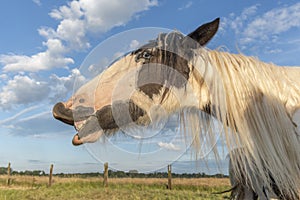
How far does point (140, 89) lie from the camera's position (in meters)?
2.11

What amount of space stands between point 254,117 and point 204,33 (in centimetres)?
66

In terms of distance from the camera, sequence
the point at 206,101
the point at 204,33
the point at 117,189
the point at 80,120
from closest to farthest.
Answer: the point at 80,120, the point at 204,33, the point at 206,101, the point at 117,189

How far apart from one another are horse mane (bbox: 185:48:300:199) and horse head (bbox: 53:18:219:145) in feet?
0.39

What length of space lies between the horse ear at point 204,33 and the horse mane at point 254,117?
99 mm

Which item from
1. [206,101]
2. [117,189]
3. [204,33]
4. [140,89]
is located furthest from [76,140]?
[117,189]

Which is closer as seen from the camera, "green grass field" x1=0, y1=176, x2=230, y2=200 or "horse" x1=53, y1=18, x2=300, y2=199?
"horse" x1=53, y1=18, x2=300, y2=199

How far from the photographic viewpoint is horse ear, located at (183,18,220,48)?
2.04 metres

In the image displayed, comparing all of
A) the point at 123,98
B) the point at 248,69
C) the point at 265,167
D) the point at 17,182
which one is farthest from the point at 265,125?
the point at 17,182

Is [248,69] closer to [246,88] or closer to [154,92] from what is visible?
[246,88]

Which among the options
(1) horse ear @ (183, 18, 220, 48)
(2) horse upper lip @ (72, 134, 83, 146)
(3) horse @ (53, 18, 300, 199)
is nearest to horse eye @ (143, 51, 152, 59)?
(3) horse @ (53, 18, 300, 199)

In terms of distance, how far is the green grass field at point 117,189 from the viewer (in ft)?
33.1

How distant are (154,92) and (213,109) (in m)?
0.44

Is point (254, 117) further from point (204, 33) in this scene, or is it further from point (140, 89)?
point (140, 89)

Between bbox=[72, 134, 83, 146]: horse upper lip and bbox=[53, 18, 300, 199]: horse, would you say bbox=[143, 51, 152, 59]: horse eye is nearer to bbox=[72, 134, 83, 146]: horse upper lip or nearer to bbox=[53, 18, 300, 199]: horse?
bbox=[53, 18, 300, 199]: horse
